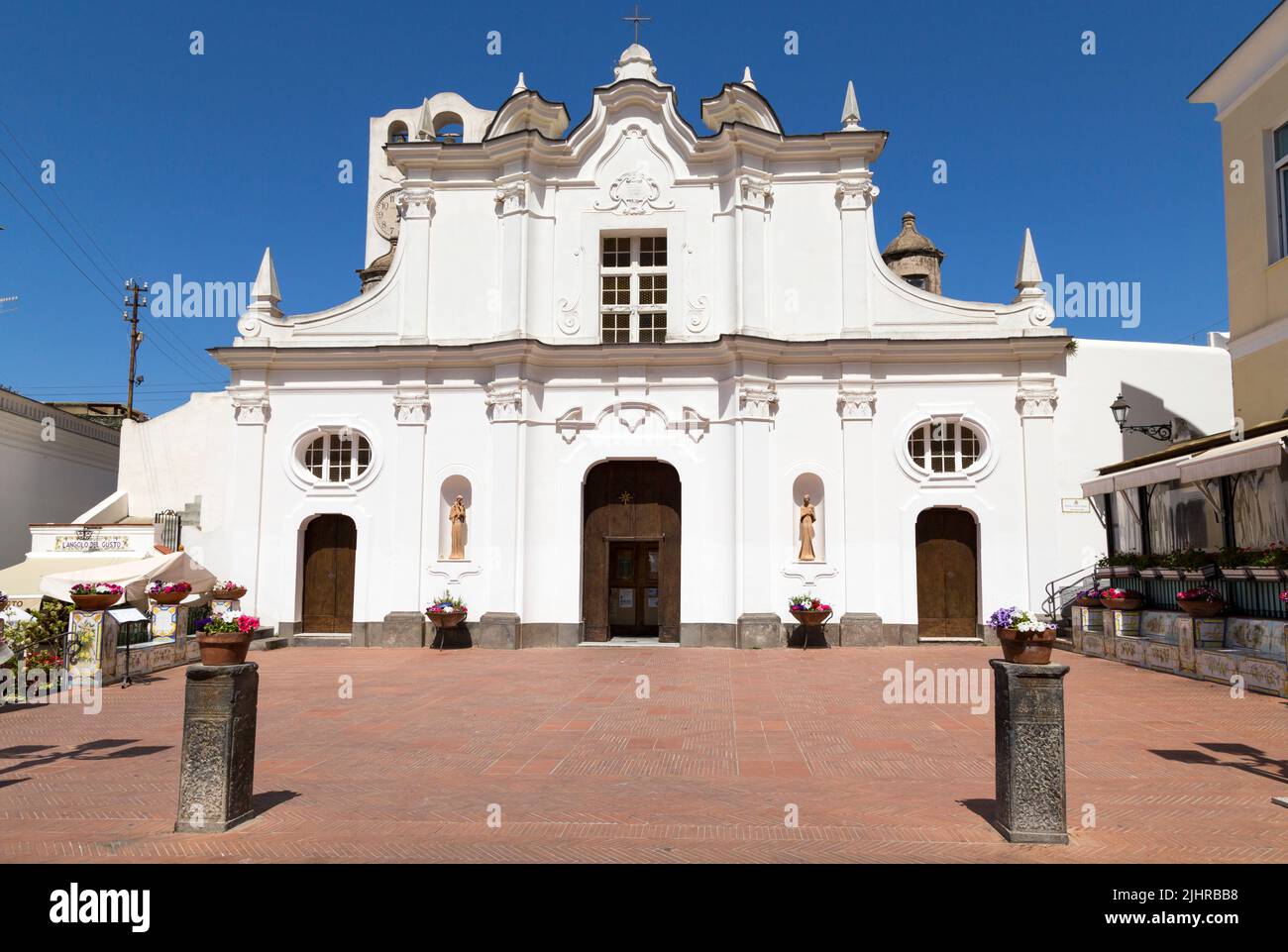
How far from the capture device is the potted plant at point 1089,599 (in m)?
18.0

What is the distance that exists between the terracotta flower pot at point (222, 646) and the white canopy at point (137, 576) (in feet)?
24.9

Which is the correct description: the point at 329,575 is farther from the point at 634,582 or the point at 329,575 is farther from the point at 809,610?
the point at 809,610

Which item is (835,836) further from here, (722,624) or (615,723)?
(722,624)

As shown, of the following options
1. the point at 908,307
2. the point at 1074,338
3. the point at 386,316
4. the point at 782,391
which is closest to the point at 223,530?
the point at 386,316

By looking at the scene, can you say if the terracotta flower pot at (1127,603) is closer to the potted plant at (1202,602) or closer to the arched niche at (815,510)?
the potted plant at (1202,602)

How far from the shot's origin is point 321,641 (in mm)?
20625

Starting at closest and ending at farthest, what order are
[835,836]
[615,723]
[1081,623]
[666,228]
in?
[835,836] → [615,723] → [1081,623] → [666,228]

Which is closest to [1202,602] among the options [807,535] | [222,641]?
[807,535]

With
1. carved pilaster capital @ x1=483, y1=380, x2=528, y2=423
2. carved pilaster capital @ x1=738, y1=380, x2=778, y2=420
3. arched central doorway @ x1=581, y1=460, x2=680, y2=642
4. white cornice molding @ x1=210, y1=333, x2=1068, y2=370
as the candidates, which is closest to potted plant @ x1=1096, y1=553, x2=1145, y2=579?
white cornice molding @ x1=210, y1=333, x2=1068, y2=370

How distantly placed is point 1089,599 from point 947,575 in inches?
118

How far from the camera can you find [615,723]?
10.7 m

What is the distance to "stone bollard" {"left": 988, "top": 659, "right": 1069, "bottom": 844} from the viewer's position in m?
6.12

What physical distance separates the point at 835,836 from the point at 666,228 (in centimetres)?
1710

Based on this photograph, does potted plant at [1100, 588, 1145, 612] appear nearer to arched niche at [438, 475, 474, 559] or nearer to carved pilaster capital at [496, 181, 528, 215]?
arched niche at [438, 475, 474, 559]
